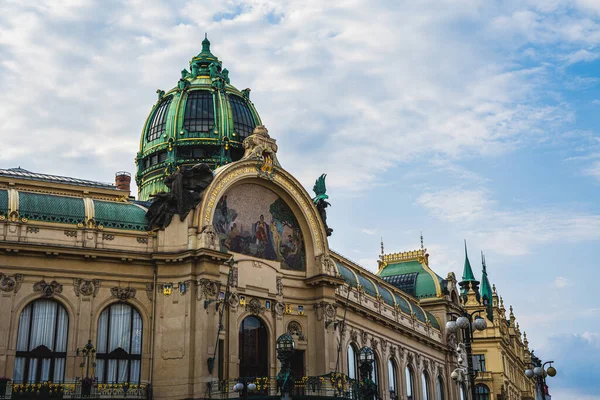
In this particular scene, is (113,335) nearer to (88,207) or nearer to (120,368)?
(120,368)

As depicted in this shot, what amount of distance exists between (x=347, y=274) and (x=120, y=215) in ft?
63.7

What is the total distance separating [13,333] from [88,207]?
7.80 metres

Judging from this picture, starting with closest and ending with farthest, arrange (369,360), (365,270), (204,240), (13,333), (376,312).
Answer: (13,333) < (204,240) < (369,360) < (376,312) < (365,270)

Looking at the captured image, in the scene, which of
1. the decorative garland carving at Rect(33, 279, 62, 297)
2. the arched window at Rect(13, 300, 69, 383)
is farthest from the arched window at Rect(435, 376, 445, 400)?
the decorative garland carving at Rect(33, 279, 62, 297)

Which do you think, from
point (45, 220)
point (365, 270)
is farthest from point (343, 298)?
point (45, 220)

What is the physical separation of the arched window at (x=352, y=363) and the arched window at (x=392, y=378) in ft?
21.0

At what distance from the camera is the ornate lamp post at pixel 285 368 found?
41.3 meters

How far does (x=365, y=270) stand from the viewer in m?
64.1

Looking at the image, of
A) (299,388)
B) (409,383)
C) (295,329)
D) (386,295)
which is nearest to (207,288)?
(295,329)

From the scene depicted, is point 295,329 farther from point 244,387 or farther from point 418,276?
point 418,276

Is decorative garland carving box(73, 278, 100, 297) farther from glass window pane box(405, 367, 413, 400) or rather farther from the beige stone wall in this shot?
glass window pane box(405, 367, 413, 400)

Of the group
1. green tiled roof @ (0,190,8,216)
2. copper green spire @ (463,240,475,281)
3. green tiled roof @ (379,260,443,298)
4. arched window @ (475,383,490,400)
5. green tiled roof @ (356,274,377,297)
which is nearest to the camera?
green tiled roof @ (0,190,8,216)

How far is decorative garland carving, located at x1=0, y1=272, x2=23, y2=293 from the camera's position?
1576 inches

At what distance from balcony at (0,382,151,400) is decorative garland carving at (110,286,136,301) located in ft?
14.7
